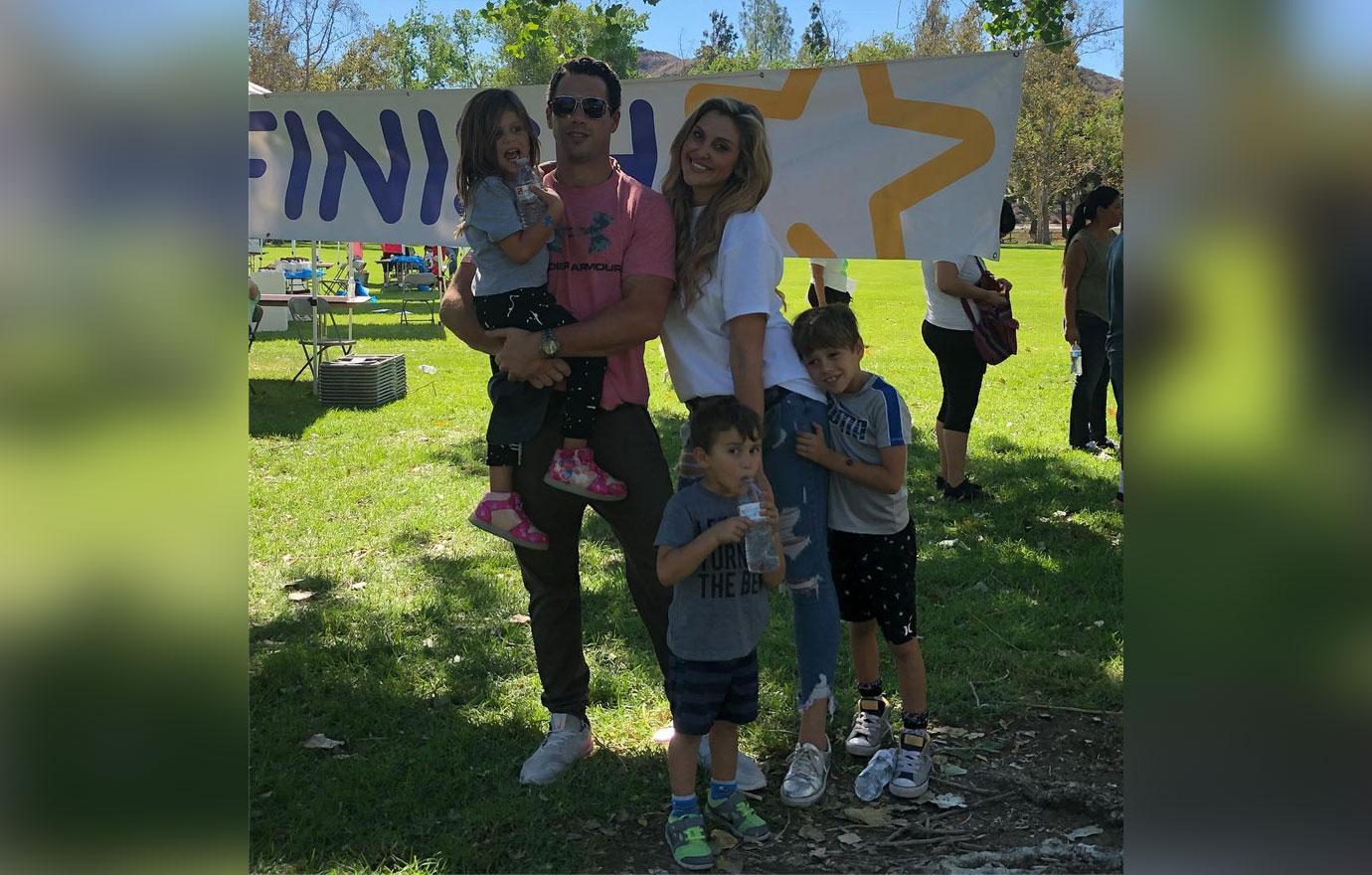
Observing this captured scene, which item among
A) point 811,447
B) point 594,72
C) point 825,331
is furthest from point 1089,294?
point 594,72

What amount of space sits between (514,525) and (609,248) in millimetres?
901

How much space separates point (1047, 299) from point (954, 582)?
57.6 feet

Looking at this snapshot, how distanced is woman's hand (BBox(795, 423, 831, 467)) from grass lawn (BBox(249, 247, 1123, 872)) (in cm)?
109

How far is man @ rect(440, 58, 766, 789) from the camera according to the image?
331cm

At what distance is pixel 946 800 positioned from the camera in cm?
350

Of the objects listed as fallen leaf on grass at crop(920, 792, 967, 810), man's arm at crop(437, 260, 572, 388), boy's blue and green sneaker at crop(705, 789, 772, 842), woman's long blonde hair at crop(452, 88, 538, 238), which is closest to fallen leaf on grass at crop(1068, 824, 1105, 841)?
fallen leaf on grass at crop(920, 792, 967, 810)

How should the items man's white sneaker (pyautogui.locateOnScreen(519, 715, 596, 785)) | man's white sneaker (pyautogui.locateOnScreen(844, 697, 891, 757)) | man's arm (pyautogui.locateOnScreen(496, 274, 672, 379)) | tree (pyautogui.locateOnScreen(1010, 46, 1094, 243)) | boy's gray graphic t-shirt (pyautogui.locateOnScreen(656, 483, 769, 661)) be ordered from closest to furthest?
boy's gray graphic t-shirt (pyautogui.locateOnScreen(656, 483, 769, 661))
man's arm (pyautogui.locateOnScreen(496, 274, 672, 379))
man's white sneaker (pyautogui.locateOnScreen(519, 715, 596, 785))
man's white sneaker (pyautogui.locateOnScreen(844, 697, 891, 757))
tree (pyautogui.locateOnScreen(1010, 46, 1094, 243))

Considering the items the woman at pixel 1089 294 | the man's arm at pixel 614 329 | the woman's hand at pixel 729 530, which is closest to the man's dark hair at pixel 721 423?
the woman's hand at pixel 729 530

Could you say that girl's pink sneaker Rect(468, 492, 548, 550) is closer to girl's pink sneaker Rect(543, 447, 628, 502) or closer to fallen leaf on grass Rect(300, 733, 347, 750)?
girl's pink sneaker Rect(543, 447, 628, 502)

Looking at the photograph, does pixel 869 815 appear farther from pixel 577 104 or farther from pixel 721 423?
pixel 577 104
